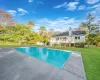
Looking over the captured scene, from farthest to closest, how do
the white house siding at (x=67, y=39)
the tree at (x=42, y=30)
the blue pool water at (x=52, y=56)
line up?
the tree at (x=42, y=30) < the white house siding at (x=67, y=39) < the blue pool water at (x=52, y=56)

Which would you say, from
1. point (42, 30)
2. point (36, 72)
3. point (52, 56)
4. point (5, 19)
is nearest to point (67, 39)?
point (42, 30)

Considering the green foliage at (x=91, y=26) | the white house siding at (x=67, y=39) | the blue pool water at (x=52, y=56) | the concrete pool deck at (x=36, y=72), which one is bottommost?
the blue pool water at (x=52, y=56)

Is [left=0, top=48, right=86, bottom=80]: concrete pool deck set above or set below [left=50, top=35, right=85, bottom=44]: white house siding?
below

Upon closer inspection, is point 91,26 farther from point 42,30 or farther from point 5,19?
point 5,19

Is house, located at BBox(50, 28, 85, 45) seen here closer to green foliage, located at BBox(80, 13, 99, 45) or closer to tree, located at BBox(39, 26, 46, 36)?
green foliage, located at BBox(80, 13, 99, 45)

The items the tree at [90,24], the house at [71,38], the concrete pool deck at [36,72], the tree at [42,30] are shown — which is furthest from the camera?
the tree at [42,30]

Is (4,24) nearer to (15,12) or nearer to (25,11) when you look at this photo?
(15,12)

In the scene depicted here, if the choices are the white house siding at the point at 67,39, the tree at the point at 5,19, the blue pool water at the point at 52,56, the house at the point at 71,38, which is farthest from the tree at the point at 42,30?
the blue pool water at the point at 52,56

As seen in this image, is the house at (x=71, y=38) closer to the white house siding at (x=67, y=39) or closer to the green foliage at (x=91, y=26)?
the white house siding at (x=67, y=39)

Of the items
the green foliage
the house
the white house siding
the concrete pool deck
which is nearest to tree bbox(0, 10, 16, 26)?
the white house siding

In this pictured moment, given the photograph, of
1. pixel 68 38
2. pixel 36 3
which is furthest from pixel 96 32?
pixel 36 3

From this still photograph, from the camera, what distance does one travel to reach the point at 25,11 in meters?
32.0

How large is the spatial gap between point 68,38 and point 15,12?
55.2 ft

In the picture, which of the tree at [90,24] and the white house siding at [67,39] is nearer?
the tree at [90,24]
